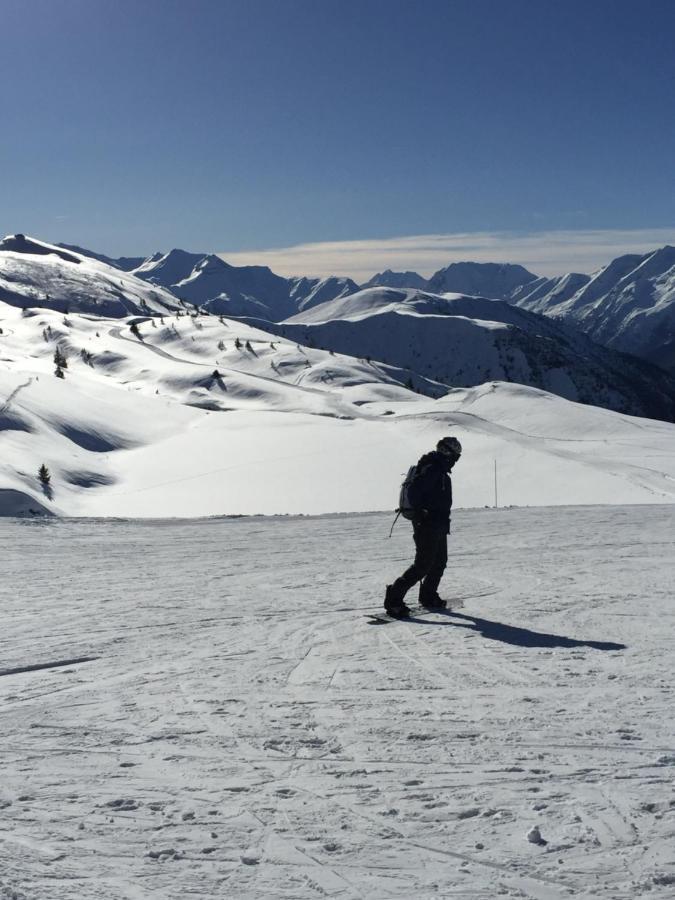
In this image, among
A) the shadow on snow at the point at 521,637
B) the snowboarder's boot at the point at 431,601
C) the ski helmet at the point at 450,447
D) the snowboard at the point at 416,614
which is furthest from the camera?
the snowboarder's boot at the point at 431,601

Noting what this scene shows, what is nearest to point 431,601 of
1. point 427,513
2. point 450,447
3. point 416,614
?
point 416,614

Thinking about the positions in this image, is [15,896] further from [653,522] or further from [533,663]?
[653,522]

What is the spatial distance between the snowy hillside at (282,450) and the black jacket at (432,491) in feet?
50.5

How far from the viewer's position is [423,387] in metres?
133

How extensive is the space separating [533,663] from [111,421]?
43.4 m

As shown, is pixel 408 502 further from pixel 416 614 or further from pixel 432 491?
pixel 416 614

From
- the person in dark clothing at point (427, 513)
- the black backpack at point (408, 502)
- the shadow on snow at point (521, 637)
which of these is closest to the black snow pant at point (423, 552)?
the person in dark clothing at point (427, 513)

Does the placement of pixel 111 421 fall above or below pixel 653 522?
above

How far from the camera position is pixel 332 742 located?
5.61 metres

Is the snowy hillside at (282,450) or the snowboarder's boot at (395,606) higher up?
the snowy hillside at (282,450)

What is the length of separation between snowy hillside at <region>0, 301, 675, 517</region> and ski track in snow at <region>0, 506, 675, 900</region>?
14956mm

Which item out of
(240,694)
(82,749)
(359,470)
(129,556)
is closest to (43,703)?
(82,749)

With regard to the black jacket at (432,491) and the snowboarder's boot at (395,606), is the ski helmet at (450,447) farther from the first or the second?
the snowboarder's boot at (395,606)

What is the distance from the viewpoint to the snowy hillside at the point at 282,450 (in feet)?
97.3
